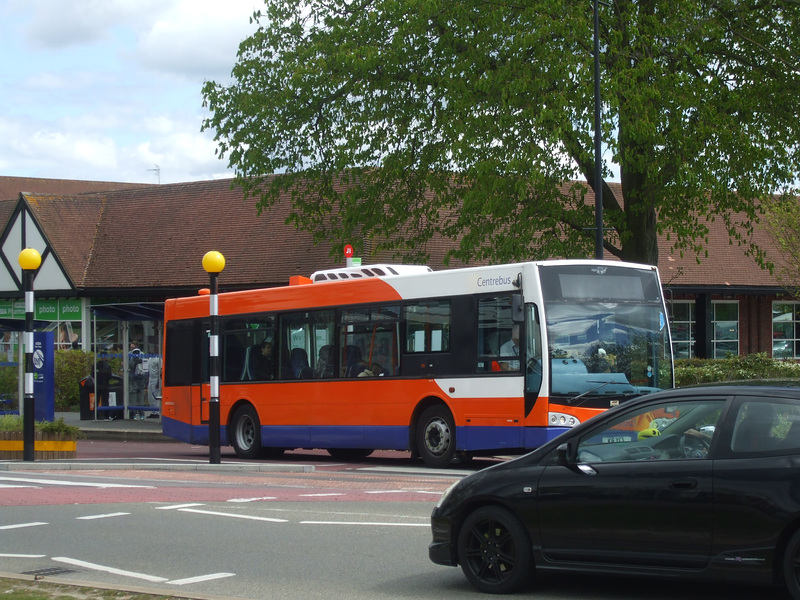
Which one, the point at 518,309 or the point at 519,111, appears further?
the point at 519,111

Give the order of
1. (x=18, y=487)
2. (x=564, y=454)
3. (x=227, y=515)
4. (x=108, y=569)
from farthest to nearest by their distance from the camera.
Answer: (x=18, y=487) → (x=227, y=515) → (x=108, y=569) → (x=564, y=454)

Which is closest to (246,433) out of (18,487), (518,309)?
(18,487)

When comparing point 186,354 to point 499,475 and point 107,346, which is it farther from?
point 107,346

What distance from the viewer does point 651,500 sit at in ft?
22.7

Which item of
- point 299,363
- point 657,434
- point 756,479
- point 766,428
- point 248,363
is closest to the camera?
point 756,479

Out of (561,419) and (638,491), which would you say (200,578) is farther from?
(561,419)

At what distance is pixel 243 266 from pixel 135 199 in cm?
948

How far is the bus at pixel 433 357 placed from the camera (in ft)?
50.5

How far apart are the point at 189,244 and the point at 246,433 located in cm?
2065

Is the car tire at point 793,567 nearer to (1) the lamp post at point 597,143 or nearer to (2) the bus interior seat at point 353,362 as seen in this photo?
(2) the bus interior seat at point 353,362

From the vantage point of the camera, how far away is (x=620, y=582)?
799 cm

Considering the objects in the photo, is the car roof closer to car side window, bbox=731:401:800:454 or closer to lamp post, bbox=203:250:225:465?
car side window, bbox=731:401:800:454

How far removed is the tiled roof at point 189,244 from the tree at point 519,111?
9648 mm

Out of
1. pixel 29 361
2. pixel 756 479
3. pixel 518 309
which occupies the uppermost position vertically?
pixel 518 309
